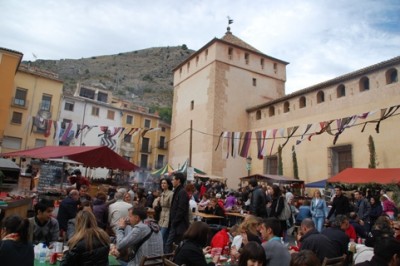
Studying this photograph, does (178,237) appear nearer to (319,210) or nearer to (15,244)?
(15,244)

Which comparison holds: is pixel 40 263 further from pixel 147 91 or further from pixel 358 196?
pixel 147 91

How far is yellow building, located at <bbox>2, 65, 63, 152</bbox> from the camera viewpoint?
27.8m

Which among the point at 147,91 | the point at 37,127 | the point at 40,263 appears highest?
the point at 147,91

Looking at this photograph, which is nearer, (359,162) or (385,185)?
(385,185)

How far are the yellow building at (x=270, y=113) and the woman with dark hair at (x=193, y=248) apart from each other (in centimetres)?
1181

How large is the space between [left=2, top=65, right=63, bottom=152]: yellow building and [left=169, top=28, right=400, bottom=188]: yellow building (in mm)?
12326

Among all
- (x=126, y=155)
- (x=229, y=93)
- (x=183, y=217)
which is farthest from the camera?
(x=126, y=155)

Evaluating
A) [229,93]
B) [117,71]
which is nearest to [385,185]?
[229,93]

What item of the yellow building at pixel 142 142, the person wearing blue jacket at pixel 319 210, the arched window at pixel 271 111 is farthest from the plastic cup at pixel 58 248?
the yellow building at pixel 142 142

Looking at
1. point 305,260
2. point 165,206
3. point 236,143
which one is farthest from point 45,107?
point 305,260

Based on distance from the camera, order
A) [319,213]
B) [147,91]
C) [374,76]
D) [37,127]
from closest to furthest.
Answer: [319,213]
[374,76]
[37,127]
[147,91]

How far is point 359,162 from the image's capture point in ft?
53.9

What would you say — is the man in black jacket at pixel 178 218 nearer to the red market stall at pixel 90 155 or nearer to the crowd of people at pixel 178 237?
the crowd of people at pixel 178 237

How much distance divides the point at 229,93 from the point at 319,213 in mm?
15439
